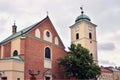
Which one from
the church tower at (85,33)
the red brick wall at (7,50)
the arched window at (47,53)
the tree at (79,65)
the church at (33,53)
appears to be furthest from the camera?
the church tower at (85,33)

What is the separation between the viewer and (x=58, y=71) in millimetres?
43219

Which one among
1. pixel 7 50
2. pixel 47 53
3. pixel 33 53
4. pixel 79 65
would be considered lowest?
pixel 79 65

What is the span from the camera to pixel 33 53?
3919 centimetres

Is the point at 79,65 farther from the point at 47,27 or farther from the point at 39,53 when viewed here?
the point at 47,27

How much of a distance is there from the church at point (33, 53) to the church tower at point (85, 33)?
6860 mm

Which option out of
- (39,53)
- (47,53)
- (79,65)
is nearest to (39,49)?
(39,53)

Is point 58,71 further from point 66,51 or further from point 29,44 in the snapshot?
point 29,44

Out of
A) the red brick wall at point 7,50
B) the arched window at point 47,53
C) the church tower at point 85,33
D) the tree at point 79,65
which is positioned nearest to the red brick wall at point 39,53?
the arched window at point 47,53

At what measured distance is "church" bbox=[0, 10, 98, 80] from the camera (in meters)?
35.2

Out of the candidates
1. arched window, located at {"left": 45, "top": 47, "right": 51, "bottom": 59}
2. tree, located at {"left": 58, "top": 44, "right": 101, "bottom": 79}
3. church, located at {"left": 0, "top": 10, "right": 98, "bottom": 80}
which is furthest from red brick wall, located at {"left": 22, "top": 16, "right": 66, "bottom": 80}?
tree, located at {"left": 58, "top": 44, "right": 101, "bottom": 79}

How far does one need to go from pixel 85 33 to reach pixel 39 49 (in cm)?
1388

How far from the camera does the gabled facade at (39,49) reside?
38.2m

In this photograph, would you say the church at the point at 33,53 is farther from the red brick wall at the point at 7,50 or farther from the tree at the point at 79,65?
the tree at the point at 79,65

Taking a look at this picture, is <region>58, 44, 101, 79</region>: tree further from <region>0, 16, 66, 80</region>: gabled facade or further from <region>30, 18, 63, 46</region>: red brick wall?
<region>30, 18, 63, 46</region>: red brick wall
